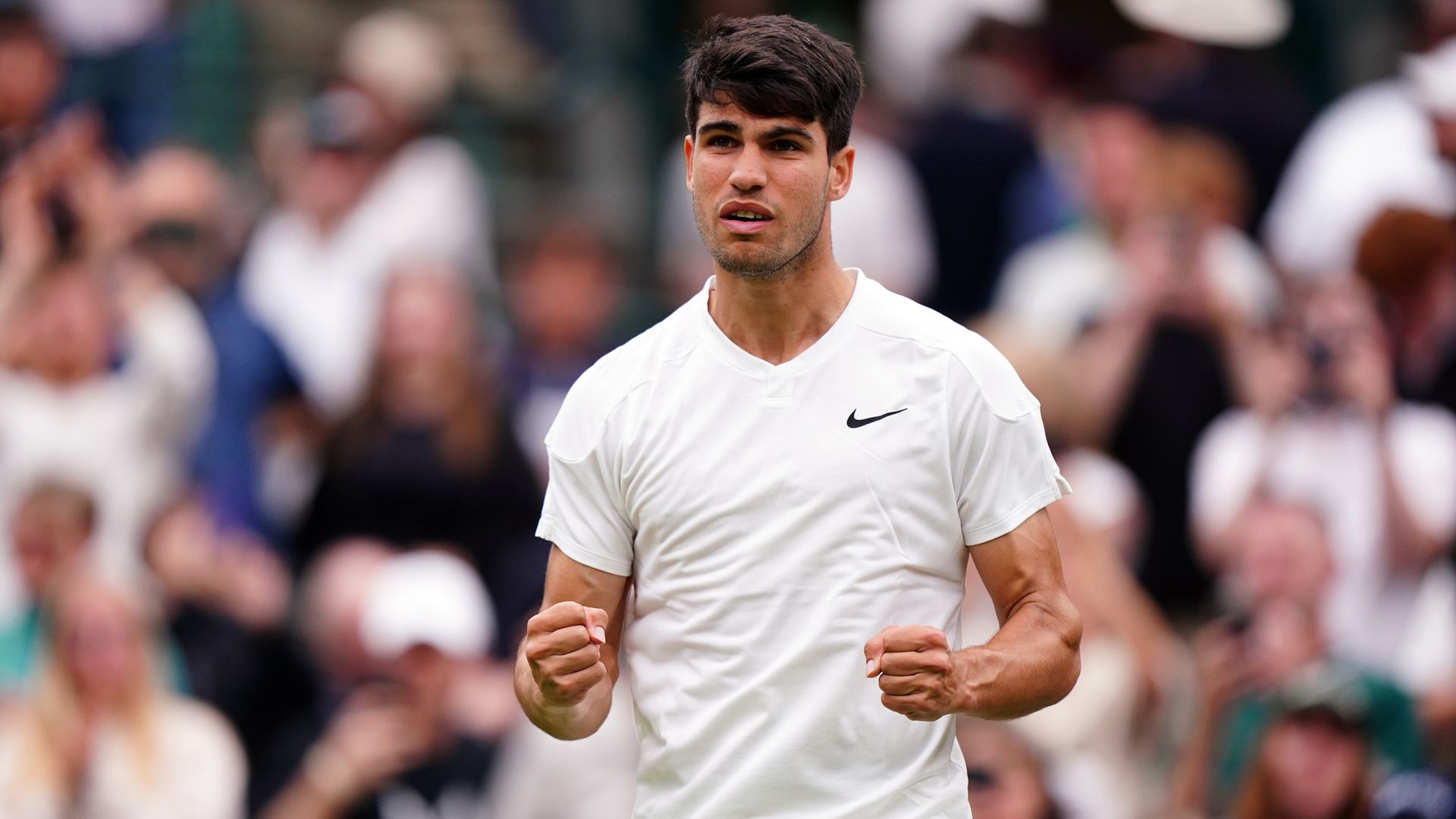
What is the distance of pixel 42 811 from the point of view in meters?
7.07

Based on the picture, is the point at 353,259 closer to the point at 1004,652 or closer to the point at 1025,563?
the point at 1025,563

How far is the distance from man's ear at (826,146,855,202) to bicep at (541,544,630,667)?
2.71 ft

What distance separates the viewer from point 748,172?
3609 mm

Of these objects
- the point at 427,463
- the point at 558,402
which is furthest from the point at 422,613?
the point at 558,402

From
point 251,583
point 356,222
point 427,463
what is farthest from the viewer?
point 356,222

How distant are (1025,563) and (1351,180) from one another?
4498mm

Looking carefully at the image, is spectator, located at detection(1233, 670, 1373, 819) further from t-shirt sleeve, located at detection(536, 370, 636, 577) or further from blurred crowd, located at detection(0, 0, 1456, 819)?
t-shirt sleeve, located at detection(536, 370, 636, 577)

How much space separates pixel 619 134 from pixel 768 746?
7666mm

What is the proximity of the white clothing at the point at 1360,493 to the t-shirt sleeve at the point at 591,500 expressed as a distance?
3.69 meters

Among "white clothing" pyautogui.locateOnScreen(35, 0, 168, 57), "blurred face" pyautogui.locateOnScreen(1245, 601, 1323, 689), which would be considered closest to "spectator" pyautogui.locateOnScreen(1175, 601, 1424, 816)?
"blurred face" pyautogui.locateOnScreen(1245, 601, 1323, 689)

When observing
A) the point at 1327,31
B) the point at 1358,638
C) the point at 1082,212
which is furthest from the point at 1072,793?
the point at 1327,31

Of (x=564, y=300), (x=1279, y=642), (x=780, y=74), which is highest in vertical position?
(x=780, y=74)

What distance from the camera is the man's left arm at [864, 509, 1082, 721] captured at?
332cm

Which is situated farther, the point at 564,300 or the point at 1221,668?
the point at 564,300
